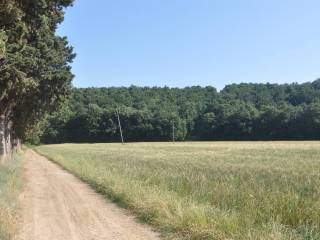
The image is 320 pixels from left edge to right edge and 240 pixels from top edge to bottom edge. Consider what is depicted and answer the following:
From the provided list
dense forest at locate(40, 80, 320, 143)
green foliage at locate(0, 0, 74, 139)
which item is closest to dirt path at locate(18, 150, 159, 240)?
green foliage at locate(0, 0, 74, 139)

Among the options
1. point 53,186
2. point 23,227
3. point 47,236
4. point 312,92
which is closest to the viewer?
point 47,236

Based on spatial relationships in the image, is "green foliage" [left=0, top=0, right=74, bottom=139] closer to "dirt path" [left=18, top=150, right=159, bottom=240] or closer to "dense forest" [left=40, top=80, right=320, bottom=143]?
"dirt path" [left=18, top=150, right=159, bottom=240]

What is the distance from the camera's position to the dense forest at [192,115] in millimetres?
130000

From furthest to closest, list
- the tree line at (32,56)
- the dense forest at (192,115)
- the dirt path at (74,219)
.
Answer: the dense forest at (192,115) < the tree line at (32,56) < the dirt path at (74,219)

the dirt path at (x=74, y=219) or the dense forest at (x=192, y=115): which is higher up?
the dense forest at (x=192, y=115)

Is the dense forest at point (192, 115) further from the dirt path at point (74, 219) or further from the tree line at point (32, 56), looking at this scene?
the dirt path at point (74, 219)

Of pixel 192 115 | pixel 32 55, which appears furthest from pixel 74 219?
pixel 192 115

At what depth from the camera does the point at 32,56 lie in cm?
2331

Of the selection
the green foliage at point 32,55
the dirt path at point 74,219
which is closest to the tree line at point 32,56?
the green foliage at point 32,55

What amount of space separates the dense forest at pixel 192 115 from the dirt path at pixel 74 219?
108 metres

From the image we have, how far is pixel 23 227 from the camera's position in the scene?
514 inches

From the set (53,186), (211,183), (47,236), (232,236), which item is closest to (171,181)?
(211,183)

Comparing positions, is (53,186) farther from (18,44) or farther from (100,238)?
(100,238)

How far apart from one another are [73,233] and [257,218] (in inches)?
158
